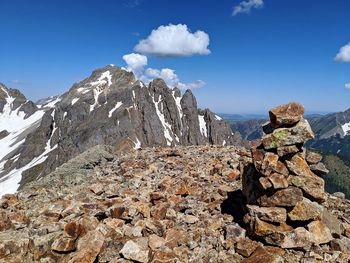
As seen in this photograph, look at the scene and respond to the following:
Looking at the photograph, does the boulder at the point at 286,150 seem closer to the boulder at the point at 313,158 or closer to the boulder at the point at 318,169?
the boulder at the point at 313,158

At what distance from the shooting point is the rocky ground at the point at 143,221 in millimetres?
14242

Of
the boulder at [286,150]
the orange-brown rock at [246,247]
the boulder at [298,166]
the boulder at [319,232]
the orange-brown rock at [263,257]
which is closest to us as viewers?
the orange-brown rock at [263,257]

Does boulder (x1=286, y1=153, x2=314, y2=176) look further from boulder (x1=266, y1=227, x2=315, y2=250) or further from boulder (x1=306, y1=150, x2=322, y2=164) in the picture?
boulder (x1=266, y1=227, x2=315, y2=250)

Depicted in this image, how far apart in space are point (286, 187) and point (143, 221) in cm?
662

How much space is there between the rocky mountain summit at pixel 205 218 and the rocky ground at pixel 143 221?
5cm

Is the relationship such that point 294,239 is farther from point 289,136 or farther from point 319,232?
point 289,136

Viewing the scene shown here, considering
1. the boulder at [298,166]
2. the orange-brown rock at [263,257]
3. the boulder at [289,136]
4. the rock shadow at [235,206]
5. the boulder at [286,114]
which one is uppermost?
the boulder at [286,114]

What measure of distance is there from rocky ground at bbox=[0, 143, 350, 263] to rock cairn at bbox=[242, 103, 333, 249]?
601 millimetres

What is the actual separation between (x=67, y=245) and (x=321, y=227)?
1045 cm

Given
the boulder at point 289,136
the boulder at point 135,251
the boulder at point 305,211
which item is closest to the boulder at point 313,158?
the boulder at point 289,136

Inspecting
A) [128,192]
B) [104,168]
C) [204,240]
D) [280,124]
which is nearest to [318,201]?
[280,124]

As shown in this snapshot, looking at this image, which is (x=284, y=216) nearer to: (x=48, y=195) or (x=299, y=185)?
(x=299, y=185)

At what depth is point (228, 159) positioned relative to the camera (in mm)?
29969

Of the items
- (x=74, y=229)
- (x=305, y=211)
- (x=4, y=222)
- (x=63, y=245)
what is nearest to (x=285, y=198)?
(x=305, y=211)
